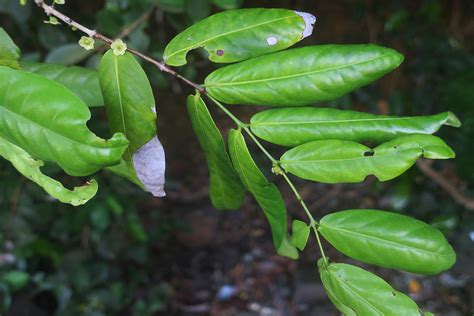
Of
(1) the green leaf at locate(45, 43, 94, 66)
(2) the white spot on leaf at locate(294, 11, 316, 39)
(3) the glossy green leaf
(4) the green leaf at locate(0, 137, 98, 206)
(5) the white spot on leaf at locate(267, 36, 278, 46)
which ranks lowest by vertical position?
(1) the green leaf at locate(45, 43, 94, 66)

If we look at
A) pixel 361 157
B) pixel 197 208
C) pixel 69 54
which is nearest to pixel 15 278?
pixel 69 54

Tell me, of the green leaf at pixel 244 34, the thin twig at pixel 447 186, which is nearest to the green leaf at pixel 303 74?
the green leaf at pixel 244 34

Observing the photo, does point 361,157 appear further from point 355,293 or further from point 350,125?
point 355,293

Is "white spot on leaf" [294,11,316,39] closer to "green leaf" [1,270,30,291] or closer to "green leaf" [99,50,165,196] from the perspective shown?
"green leaf" [99,50,165,196]

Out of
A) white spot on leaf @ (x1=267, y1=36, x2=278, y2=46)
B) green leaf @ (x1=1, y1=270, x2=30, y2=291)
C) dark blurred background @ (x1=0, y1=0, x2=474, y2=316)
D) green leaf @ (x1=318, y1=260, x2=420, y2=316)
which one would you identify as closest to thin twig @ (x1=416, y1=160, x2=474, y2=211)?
dark blurred background @ (x1=0, y1=0, x2=474, y2=316)

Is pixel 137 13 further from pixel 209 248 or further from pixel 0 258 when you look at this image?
pixel 209 248

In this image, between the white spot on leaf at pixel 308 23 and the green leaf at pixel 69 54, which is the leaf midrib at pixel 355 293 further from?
the green leaf at pixel 69 54
